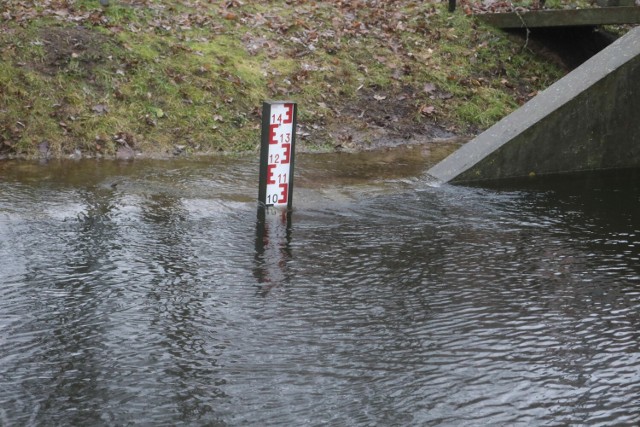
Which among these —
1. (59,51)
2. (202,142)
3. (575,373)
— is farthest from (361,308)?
(59,51)

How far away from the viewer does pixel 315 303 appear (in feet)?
18.4

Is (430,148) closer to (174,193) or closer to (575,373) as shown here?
(174,193)

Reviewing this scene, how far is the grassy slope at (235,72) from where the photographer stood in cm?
1024

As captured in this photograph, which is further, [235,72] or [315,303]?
[235,72]

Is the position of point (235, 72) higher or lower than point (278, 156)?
higher

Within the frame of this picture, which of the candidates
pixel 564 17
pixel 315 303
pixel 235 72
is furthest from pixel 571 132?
pixel 315 303

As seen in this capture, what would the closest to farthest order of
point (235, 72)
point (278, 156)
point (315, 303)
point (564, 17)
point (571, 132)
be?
1. point (315, 303)
2. point (278, 156)
3. point (571, 132)
4. point (235, 72)
5. point (564, 17)

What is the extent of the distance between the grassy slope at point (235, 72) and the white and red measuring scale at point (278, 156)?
8.79 feet

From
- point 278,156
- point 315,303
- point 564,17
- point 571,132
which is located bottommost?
point 315,303

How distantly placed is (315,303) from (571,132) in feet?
16.5

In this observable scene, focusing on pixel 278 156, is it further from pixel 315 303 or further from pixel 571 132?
pixel 571 132

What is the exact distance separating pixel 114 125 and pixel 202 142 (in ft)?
3.37

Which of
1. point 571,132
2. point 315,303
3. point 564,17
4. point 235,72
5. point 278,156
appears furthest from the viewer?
point 564,17

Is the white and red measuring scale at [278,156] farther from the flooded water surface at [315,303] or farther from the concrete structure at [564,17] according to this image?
the concrete structure at [564,17]
